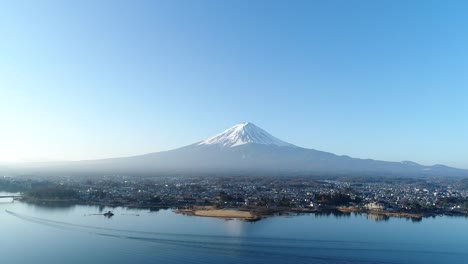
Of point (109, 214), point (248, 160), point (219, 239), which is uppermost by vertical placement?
point (248, 160)

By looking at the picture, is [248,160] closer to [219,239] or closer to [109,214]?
[109,214]

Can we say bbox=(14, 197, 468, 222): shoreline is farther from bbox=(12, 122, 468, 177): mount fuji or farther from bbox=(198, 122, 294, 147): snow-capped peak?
bbox=(198, 122, 294, 147): snow-capped peak

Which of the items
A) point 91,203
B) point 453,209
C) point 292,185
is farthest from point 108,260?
point 292,185

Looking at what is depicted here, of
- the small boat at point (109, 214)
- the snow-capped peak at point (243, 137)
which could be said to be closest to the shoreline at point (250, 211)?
the small boat at point (109, 214)

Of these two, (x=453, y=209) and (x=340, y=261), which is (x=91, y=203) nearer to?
(x=340, y=261)

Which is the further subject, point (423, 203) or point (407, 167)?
point (407, 167)

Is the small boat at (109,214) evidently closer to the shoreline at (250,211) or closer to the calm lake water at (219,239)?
the calm lake water at (219,239)

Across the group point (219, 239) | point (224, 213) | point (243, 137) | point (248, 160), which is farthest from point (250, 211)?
point (243, 137)
